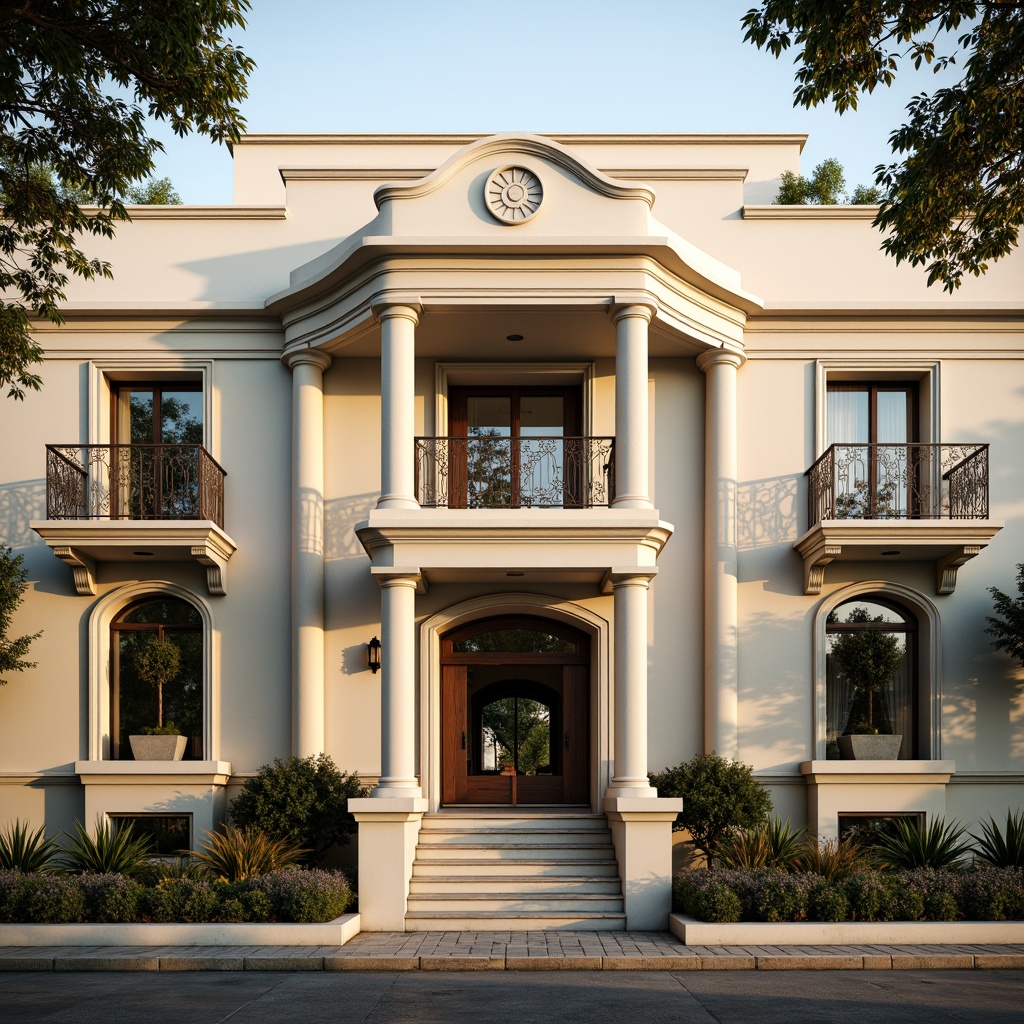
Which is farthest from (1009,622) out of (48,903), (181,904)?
(48,903)

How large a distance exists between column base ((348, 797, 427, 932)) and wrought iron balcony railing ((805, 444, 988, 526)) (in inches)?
291

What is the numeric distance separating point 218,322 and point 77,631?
4959mm

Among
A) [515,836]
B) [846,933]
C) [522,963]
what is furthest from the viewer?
[515,836]

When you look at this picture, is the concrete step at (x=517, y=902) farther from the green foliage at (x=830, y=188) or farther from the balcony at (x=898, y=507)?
the green foliage at (x=830, y=188)

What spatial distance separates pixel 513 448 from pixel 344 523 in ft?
8.86

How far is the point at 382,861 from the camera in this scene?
1479 cm

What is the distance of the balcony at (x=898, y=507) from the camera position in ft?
55.6

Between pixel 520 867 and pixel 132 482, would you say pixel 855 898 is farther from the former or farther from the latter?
pixel 132 482

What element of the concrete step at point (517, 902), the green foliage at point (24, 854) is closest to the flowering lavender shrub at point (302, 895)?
the concrete step at point (517, 902)

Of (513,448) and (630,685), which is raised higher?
(513,448)

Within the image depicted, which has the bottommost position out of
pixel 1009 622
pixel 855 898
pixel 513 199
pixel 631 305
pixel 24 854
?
pixel 855 898

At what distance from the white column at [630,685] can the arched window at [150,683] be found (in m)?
6.20

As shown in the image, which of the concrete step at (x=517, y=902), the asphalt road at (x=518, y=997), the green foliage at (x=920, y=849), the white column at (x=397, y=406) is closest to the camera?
the asphalt road at (x=518, y=997)

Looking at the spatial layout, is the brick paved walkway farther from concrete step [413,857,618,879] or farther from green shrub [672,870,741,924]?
concrete step [413,857,618,879]
